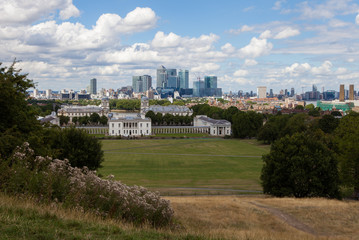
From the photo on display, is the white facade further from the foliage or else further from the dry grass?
the dry grass

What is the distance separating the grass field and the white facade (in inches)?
1650

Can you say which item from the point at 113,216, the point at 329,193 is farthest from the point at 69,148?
the point at 113,216

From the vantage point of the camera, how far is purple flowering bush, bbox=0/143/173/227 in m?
11.6

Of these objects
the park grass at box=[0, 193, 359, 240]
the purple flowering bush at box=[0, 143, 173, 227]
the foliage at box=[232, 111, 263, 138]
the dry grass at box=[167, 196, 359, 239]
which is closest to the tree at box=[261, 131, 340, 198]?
the park grass at box=[0, 193, 359, 240]

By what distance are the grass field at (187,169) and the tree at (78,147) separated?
4.42 meters

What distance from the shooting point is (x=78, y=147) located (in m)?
36.3

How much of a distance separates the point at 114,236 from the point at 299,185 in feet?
79.7

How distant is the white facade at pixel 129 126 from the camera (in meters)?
115

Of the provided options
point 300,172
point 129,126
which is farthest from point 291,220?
point 129,126

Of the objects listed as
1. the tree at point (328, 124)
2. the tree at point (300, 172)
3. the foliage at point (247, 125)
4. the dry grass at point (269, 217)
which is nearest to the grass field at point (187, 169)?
the tree at point (300, 172)

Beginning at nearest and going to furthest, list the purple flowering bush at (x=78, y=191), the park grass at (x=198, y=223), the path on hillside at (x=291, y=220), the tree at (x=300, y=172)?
the park grass at (x=198, y=223)
the purple flowering bush at (x=78, y=191)
the path on hillside at (x=291, y=220)
the tree at (x=300, y=172)

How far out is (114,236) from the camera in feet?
30.8

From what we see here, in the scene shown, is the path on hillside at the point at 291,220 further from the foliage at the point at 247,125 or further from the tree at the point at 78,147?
the foliage at the point at 247,125

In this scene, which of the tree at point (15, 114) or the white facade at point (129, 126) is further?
the white facade at point (129, 126)
